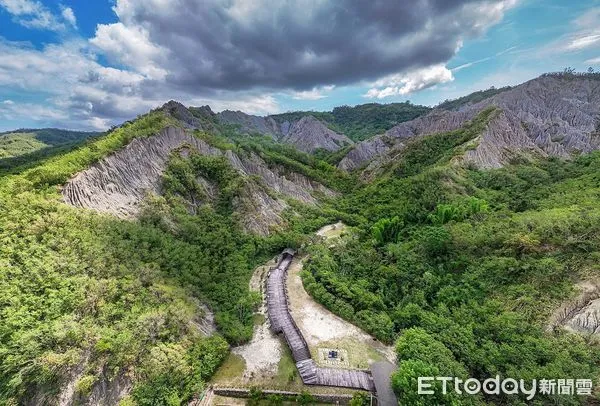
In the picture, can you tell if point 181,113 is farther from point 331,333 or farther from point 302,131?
point 302,131

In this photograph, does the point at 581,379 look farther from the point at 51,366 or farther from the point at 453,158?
the point at 453,158

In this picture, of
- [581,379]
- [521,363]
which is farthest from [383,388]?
[581,379]

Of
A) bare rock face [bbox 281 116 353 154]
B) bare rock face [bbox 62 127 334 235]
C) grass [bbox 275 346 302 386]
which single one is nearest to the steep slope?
bare rock face [bbox 281 116 353 154]

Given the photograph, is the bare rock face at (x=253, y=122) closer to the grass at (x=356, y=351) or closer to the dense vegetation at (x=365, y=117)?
the dense vegetation at (x=365, y=117)

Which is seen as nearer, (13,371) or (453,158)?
(13,371)

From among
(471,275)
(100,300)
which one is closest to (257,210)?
(100,300)
